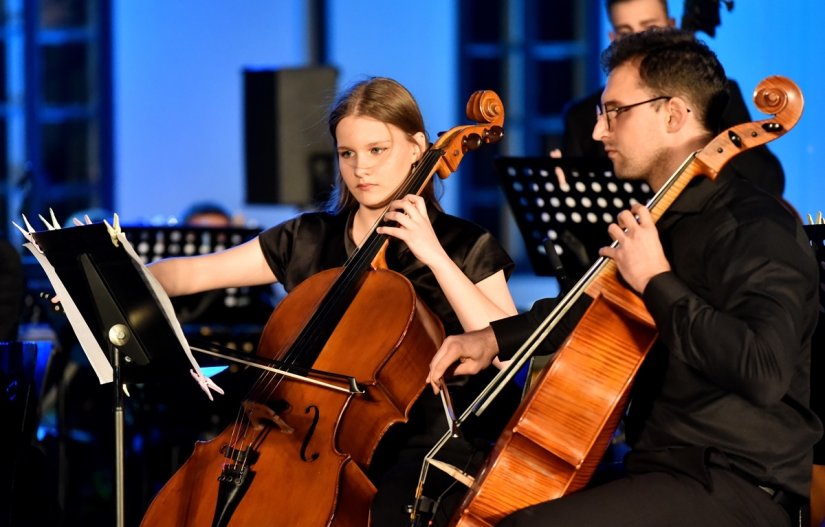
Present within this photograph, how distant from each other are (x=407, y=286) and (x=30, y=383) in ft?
2.81

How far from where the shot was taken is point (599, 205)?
3027 mm

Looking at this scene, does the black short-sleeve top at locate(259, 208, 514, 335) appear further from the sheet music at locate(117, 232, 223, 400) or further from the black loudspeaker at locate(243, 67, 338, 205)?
the black loudspeaker at locate(243, 67, 338, 205)

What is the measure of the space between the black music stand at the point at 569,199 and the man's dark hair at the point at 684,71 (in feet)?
2.47

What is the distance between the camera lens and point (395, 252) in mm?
2781

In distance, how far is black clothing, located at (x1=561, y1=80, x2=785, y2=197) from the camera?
3.32 meters

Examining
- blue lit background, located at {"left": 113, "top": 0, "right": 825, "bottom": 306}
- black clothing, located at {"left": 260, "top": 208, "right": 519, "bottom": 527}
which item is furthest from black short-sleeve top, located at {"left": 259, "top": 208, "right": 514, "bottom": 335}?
blue lit background, located at {"left": 113, "top": 0, "right": 825, "bottom": 306}

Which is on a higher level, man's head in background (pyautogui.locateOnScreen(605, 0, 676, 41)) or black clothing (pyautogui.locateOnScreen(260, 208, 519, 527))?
man's head in background (pyautogui.locateOnScreen(605, 0, 676, 41))

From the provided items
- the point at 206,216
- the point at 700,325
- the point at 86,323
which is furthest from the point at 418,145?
the point at 206,216

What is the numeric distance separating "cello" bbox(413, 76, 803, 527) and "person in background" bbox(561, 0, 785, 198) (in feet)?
4.08

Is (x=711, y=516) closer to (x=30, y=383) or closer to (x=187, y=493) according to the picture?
(x=187, y=493)

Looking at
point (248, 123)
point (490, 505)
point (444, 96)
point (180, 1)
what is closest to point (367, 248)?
point (490, 505)

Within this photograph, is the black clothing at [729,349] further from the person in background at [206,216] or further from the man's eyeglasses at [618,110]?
the person in background at [206,216]

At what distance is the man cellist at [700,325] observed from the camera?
187cm

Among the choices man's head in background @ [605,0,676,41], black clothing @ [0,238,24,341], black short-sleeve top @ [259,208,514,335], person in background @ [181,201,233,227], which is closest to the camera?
black short-sleeve top @ [259,208,514,335]
